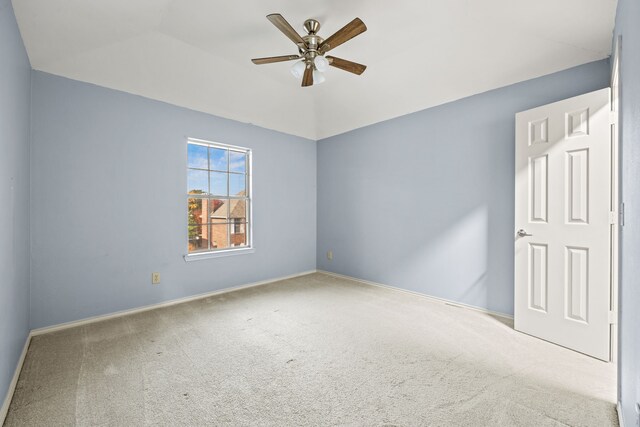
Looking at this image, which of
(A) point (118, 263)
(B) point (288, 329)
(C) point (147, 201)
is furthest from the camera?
(C) point (147, 201)

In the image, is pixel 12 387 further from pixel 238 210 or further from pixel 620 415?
pixel 620 415

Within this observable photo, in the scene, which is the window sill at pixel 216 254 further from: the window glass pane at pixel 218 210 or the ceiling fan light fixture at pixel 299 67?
the ceiling fan light fixture at pixel 299 67

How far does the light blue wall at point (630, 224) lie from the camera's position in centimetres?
113

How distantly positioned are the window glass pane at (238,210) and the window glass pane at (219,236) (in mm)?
184

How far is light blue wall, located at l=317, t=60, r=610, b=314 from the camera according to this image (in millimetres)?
2949

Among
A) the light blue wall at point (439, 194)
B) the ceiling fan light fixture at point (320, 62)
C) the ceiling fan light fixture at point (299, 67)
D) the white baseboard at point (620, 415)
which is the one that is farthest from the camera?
the light blue wall at point (439, 194)

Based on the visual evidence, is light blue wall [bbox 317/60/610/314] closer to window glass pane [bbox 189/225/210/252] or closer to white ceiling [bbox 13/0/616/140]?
white ceiling [bbox 13/0/616/140]

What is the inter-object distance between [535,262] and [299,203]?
3.36 meters

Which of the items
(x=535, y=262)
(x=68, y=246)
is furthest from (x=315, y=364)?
(x=68, y=246)

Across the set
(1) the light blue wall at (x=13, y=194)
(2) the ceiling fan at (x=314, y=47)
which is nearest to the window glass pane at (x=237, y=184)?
(2) the ceiling fan at (x=314, y=47)

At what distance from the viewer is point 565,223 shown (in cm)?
236

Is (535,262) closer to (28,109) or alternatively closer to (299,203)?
(299,203)

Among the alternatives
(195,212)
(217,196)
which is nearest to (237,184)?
(217,196)

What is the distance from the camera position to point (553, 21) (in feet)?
7.39
